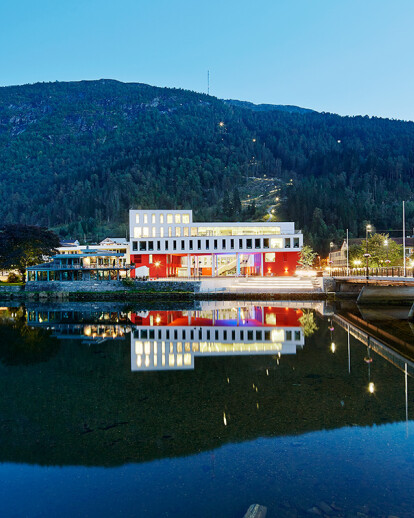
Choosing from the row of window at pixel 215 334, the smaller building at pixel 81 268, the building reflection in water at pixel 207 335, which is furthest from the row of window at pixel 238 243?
the row of window at pixel 215 334

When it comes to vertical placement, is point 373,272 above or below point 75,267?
below

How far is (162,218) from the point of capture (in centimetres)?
8069

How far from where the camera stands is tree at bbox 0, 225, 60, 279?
66.4 m

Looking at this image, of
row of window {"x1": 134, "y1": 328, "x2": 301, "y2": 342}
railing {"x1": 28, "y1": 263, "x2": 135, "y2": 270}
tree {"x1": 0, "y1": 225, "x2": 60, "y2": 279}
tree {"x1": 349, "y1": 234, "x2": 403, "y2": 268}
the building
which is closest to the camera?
row of window {"x1": 134, "y1": 328, "x2": 301, "y2": 342}

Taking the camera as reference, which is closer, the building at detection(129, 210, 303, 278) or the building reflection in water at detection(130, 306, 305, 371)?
the building reflection in water at detection(130, 306, 305, 371)

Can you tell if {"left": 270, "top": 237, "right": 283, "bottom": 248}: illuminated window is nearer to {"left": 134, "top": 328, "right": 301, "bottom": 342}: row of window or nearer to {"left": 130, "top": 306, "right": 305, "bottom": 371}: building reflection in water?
{"left": 130, "top": 306, "right": 305, "bottom": 371}: building reflection in water

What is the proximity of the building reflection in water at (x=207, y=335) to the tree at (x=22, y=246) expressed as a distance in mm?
33613

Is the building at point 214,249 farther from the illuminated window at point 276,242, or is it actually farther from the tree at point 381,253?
the tree at point 381,253

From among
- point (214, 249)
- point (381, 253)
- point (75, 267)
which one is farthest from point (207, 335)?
point (381, 253)

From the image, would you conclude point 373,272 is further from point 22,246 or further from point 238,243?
point 22,246

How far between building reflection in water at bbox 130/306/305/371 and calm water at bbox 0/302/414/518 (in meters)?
0.22

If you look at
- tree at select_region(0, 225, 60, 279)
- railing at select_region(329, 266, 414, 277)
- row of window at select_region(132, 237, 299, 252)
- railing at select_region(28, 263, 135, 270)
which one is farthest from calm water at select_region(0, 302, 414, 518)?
row of window at select_region(132, 237, 299, 252)

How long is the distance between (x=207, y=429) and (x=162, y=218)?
230 ft

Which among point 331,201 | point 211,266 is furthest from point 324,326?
point 331,201
